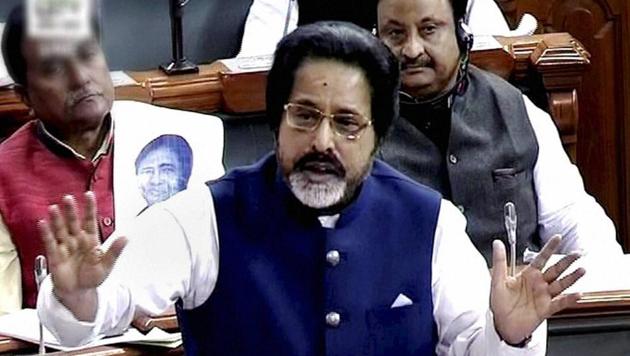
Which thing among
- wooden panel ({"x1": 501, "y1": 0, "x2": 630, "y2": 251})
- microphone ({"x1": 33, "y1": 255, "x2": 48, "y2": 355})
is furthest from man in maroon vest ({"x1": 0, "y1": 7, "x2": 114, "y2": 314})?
wooden panel ({"x1": 501, "y1": 0, "x2": 630, "y2": 251})

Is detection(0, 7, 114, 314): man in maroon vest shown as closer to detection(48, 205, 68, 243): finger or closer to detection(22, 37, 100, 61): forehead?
detection(48, 205, 68, 243): finger

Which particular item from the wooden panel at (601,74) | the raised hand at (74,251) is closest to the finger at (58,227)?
the raised hand at (74,251)

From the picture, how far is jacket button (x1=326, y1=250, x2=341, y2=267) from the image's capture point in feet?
3.33

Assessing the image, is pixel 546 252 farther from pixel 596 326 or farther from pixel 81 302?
pixel 81 302

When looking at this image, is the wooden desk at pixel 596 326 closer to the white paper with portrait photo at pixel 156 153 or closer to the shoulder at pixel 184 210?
the shoulder at pixel 184 210

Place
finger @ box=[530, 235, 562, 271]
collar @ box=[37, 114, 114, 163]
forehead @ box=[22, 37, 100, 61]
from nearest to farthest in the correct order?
forehead @ box=[22, 37, 100, 61]
finger @ box=[530, 235, 562, 271]
collar @ box=[37, 114, 114, 163]

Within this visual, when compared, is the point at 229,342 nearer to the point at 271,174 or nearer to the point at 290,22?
the point at 271,174

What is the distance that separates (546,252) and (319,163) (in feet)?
0.64

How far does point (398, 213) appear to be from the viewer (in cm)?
104

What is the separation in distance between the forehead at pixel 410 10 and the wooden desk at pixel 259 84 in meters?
0.29

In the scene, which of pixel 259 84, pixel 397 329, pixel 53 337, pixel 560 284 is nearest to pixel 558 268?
pixel 560 284

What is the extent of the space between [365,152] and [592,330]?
0.26 meters

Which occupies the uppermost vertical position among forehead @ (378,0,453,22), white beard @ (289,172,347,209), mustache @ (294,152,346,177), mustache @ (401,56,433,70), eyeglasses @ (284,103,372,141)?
forehead @ (378,0,453,22)

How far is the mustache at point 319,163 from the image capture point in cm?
99
